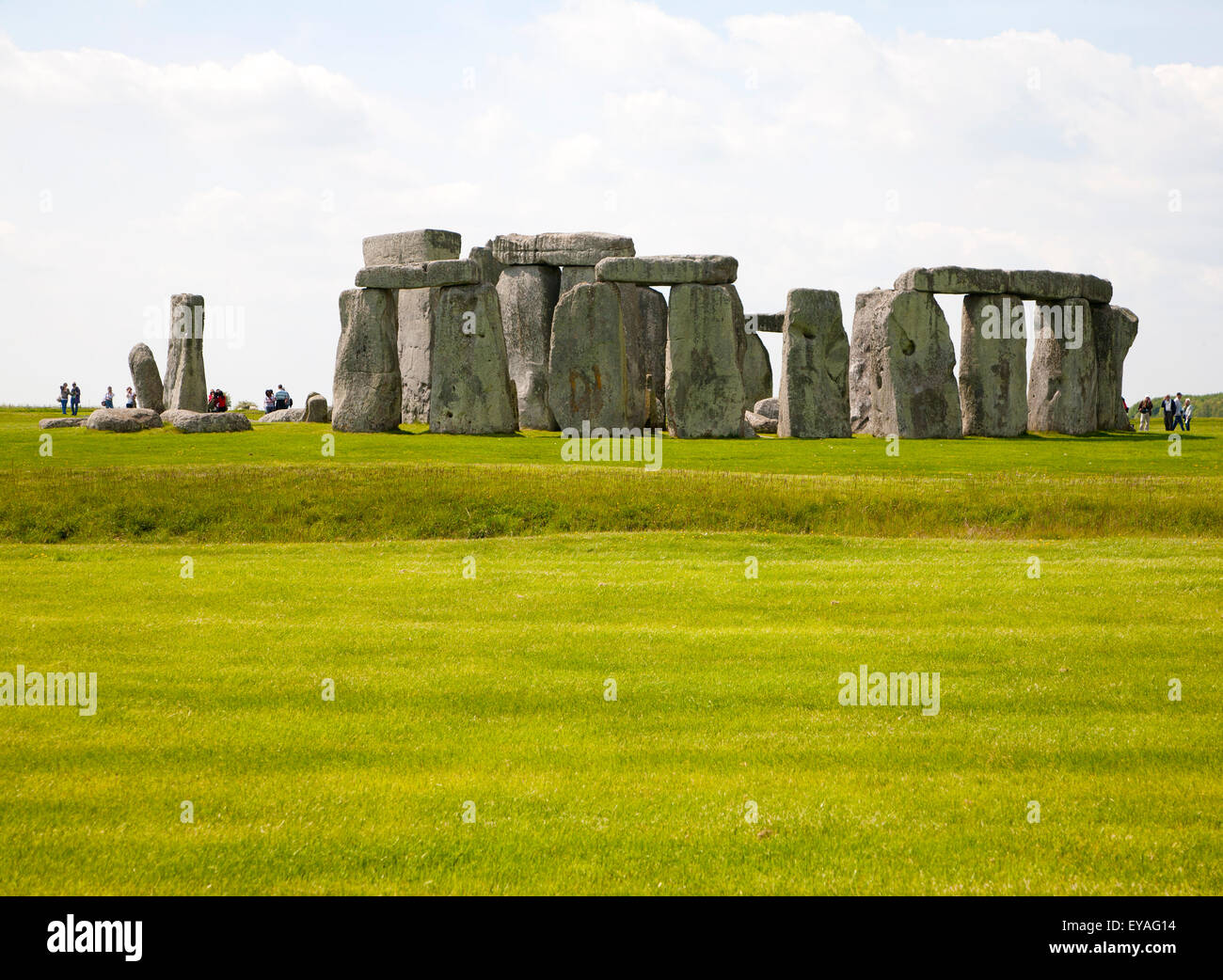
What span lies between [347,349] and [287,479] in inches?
410

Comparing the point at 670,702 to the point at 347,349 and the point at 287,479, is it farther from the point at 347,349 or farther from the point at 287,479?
the point at 347,349

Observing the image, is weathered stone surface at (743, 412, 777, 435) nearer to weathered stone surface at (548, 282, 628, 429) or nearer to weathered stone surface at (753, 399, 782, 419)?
weathered stone surface at (753, 399, 782, 419)

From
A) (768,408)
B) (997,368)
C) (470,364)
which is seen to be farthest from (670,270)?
(997,368)

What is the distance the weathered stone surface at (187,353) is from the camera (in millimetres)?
35531

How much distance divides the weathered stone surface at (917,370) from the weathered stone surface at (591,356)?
6383mm

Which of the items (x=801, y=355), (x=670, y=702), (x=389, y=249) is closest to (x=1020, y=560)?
(x=670, y=702)

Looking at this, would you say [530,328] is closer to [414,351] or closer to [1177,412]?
[414,351]

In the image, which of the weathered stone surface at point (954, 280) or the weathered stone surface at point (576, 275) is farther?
the weathered stone surface at point (576, 275)

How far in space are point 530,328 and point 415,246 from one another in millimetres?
4057

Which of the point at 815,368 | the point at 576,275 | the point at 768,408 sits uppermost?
the point at 576,275

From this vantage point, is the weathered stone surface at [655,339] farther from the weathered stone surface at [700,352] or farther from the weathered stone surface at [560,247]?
the weathered stone surface at [700,352]

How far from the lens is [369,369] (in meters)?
29.3

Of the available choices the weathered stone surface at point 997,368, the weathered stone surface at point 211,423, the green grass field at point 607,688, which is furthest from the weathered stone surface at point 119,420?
the weathered stone surface at point 997,368
